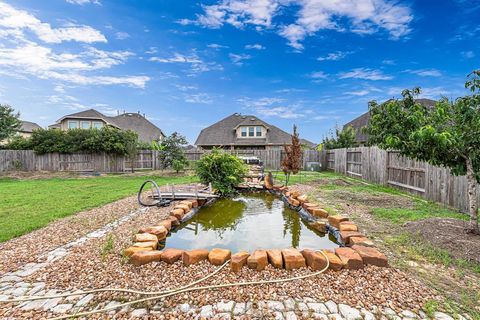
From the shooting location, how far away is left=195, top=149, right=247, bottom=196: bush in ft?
26.7

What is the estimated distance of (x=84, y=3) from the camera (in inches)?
370

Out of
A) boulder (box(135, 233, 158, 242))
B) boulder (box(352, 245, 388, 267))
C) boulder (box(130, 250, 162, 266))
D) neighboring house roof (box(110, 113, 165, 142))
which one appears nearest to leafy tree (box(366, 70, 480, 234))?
boulder (box(352, 245, 388, 267))

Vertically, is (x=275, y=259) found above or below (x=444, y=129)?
below

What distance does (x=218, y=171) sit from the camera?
8.23 m

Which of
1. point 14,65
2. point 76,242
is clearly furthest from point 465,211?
point 14,65

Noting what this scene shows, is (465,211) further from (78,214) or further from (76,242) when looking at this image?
(78,214)

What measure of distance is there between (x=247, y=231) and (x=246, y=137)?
2326cm

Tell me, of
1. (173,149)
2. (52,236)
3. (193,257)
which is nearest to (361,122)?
(173,149)

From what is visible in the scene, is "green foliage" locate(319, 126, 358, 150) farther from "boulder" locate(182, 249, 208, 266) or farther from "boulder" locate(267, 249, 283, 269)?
"boulder" locate(182, 249, 208, 266)

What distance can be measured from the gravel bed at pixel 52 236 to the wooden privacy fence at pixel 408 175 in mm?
7260

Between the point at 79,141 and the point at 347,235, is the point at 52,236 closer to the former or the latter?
the point at 347,235

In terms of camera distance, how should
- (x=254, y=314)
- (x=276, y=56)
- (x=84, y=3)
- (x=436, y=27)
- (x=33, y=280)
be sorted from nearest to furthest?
(x=254, y=314), (x=33, y=280), (x=84, y=3), (x=436, y=27), (x=276, y=56)

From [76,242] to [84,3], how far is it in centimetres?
998

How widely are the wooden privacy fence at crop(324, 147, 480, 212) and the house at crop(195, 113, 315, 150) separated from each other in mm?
12766
